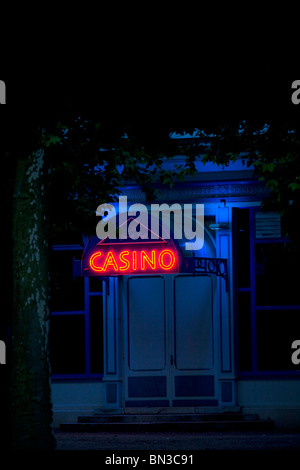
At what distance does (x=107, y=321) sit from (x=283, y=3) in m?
12.1

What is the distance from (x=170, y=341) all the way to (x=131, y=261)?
2008 millimetres

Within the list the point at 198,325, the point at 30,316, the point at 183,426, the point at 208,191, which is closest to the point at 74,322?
the point at 198,325

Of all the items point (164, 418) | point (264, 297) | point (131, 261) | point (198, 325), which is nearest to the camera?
point (131, 261)

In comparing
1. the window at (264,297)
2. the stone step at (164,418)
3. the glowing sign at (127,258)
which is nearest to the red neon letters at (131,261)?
the glowing sign at (127,258)

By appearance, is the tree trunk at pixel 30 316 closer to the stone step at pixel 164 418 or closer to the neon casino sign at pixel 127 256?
the neon casino sign at pixel 127 256

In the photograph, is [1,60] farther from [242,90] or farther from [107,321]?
[107,321]

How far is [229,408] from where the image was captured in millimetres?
14562

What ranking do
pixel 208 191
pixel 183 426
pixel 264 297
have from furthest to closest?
1. pixel 208 191
2. pixel 264 297
3. pixel 183 426

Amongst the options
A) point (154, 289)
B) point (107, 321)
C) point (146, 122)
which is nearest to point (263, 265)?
point (154, 289)

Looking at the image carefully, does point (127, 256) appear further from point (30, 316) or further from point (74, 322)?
point (30, 316)

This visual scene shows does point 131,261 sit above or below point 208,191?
below

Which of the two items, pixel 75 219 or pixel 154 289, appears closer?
pixel 75 219

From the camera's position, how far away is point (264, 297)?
14672mm

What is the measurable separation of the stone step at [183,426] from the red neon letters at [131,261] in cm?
279
